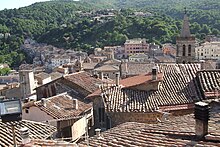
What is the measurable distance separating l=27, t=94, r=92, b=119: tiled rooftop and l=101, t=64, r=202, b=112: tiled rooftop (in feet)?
7.69

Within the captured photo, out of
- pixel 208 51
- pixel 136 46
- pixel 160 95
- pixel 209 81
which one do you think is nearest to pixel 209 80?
pixel 209 81

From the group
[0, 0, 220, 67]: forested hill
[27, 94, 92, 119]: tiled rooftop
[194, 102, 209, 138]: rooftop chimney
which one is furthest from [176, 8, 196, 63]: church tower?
[0, 0, 220, 67]: forested hill

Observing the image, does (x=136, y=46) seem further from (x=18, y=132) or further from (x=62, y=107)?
(x=18, y=132)

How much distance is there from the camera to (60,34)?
134 m

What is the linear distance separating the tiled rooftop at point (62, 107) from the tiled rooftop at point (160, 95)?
92.3 inches

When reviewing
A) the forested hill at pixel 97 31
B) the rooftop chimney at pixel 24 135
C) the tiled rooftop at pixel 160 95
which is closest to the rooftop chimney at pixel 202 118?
the rooftop chimney at pixel 24 135

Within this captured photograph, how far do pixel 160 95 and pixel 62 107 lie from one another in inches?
233

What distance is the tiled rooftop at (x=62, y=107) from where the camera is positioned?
17.4 meters

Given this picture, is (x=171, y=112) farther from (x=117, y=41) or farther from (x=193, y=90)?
(x=117, y=41)

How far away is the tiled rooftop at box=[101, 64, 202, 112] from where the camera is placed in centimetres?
1534

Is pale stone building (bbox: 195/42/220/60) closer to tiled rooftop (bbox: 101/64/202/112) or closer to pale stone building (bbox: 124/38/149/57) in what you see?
pale stone building (bbox: 124/38/149/57)

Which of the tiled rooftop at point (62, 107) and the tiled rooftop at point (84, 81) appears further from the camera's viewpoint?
the tiled rooftop at point (84, 81)

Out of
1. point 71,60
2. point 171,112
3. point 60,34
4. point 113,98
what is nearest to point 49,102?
point 113,98

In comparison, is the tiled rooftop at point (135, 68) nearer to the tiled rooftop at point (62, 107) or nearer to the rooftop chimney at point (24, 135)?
the tiled rooftop at point (62, 107)
